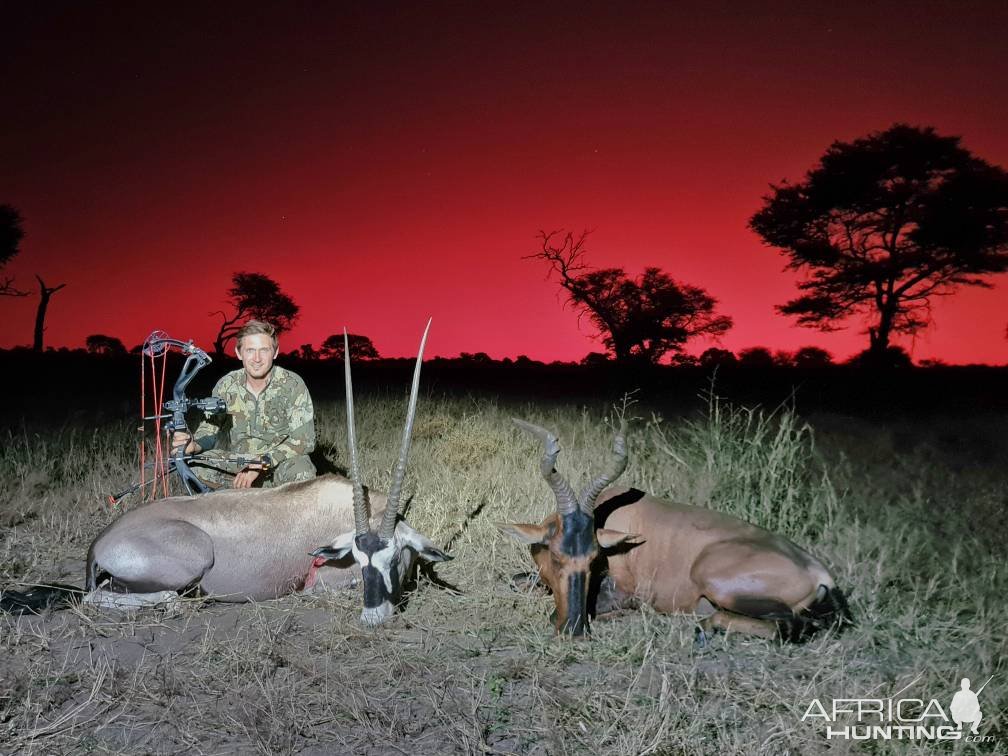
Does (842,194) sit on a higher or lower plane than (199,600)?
higher

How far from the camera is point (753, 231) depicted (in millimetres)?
20141

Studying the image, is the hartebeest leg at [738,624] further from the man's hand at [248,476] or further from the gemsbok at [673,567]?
the man's hand at [248,476]

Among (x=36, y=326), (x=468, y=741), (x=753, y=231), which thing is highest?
(x=753, y=231)

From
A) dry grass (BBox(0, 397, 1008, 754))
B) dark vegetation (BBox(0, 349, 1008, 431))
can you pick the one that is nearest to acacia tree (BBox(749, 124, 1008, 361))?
dark vegetation (BBox(0, 349, 1008, 431))

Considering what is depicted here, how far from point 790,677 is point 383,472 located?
460 cm

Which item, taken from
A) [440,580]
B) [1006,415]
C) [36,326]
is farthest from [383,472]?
[36,326]

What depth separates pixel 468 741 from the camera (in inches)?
112

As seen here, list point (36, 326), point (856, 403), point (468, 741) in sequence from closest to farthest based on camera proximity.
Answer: point (468, 741) → point (856, 403) → point (36, 326)

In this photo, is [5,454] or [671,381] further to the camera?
[671,381]

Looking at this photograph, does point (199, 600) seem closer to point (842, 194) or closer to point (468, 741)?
point (468, 741)

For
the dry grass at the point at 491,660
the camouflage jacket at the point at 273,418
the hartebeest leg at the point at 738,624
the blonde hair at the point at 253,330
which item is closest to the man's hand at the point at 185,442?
the camouflage jacket at the point at 273,418

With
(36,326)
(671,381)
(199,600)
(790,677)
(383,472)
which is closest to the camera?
(790,677)

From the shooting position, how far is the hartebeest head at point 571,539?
3.82 meters

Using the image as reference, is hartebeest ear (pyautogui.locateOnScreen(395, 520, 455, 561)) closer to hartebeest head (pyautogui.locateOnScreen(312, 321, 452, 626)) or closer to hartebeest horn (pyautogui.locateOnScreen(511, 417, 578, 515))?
hartebeest head (pyautogui.locateOnScreen(312, 321, 452, 626))
